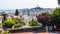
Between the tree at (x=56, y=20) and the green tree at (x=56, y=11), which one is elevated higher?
the green tree at (x=56, y=11)

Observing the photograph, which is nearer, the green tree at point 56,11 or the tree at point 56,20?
the tree at point 56,20

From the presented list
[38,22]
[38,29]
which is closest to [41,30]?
[38,29]

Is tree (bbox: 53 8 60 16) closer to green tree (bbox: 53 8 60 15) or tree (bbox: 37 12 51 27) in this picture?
green tree (bbox: 53 8 60 15)

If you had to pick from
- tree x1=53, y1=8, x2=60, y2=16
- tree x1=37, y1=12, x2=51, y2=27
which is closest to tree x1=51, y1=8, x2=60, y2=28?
tree x1=53, y1=8, x2=60, y2=16

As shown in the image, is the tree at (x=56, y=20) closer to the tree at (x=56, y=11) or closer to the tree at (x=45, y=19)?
the tree at (x=56, y=11)

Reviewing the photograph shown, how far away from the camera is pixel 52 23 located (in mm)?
5152

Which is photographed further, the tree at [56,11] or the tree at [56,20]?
the tree at [56,11]

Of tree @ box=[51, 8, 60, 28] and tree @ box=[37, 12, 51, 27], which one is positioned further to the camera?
tree @ box=[37, 12, 51, 27]

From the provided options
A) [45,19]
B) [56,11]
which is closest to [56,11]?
[56,11]

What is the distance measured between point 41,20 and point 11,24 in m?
1.16

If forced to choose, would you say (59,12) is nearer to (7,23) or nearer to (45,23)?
(45,23)

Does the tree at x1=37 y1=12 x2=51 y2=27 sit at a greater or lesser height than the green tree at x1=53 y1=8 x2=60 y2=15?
lesser

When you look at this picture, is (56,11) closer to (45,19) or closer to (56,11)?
(56,11)

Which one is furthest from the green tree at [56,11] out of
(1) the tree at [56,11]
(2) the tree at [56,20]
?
(2) the tree at [56,20]
